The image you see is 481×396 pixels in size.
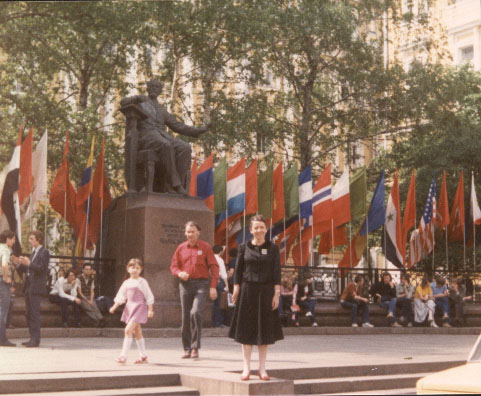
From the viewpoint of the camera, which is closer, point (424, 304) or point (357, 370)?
point (357, 370)

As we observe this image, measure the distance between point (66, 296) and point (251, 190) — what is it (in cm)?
1029

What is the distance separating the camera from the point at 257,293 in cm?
922

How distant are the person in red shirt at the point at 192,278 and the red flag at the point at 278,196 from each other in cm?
1382

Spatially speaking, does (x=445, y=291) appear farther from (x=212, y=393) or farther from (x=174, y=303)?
(x=212, y=393)

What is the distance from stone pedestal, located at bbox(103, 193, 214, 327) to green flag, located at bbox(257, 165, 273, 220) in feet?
30.2

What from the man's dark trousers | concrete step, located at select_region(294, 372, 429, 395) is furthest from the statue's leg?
concrete step, located at select_region(294, 372, 429, 395)

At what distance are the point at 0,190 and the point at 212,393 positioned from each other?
14760 millimetres

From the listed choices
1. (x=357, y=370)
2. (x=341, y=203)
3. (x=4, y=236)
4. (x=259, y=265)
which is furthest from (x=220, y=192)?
(x=259, y=265)

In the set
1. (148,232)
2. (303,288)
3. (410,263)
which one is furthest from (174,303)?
(410,263)

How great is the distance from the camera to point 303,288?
1980cm

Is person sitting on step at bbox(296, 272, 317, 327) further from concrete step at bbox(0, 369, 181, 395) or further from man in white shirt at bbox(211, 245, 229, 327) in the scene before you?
concrete step at bbox(0, 369, 181, 395)

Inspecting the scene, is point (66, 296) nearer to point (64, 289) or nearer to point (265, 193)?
point (64, 289)

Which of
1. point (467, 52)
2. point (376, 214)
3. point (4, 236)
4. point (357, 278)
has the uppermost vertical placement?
point (467, 52)

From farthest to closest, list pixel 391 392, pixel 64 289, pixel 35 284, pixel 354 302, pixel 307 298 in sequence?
1. pixel 354 302
2. pixel 307 298
3. pixel 64 289
4. pixel 35 284
5. pixel 391 392
